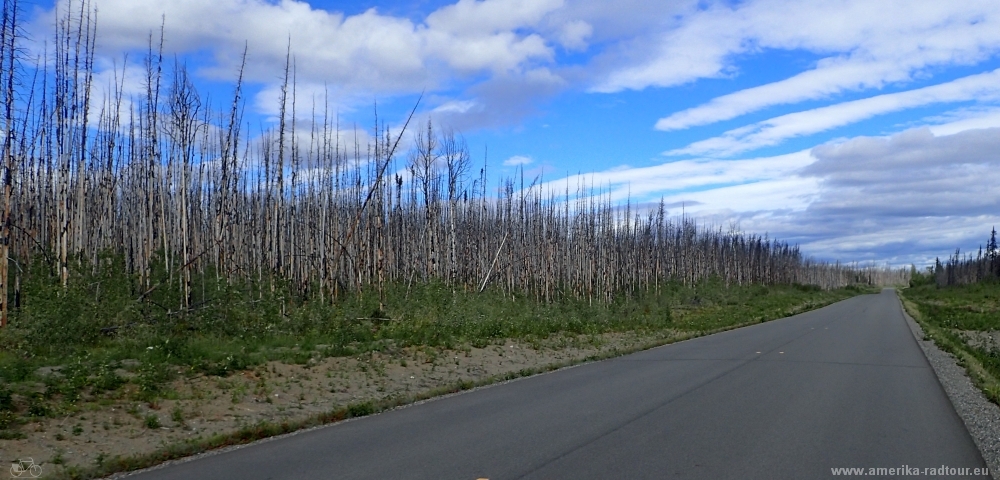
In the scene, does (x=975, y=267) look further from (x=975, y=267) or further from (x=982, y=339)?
(x=982, y=339)

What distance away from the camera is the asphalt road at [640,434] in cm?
667

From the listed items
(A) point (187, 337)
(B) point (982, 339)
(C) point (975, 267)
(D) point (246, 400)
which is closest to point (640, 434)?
(D) point (246, 400)

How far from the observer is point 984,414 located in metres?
9.96

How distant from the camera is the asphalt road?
21.9ft

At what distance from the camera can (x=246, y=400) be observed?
10477 millimetres

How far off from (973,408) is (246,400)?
418 inches

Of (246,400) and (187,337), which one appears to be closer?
(246,400)

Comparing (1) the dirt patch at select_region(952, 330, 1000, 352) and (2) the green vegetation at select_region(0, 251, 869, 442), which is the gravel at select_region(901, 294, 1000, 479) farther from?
(2) the green vegetation at select_region(0, 251, 869, 442)

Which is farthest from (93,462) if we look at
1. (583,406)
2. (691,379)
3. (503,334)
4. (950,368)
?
(950,368)

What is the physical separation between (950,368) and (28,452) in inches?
680

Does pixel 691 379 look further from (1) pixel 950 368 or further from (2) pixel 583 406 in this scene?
(1) pixel 950 368

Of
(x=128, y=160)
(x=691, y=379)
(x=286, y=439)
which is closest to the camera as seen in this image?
(x=286, y=439)

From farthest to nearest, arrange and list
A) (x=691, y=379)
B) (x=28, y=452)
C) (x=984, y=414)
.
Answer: (x=691, y=379), (x=984, y=414), (x=28, y=452)

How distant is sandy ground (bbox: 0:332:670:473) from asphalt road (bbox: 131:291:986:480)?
128 centimetres
